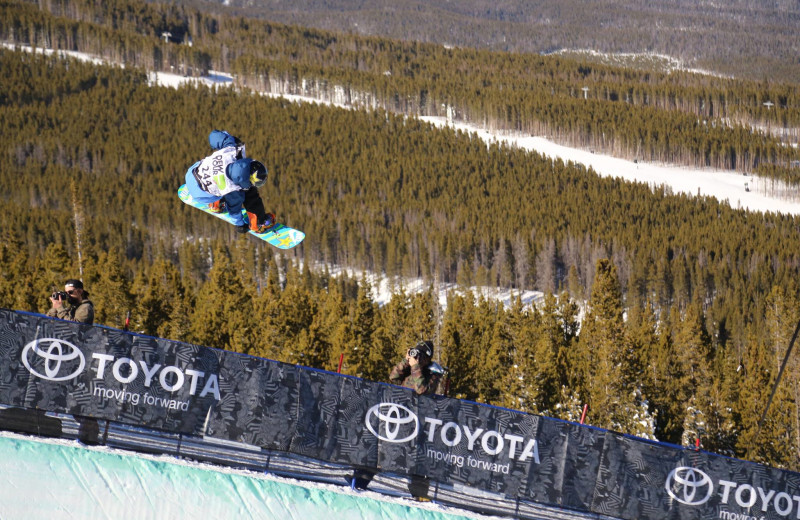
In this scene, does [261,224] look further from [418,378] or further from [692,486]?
[692,486]

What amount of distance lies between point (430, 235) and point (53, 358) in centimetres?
10286

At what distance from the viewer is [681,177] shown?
488 ft

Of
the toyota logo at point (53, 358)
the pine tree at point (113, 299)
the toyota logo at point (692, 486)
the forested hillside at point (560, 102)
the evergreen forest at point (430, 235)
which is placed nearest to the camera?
the toyota logo at point (53, 358)

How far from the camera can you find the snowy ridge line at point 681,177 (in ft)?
450

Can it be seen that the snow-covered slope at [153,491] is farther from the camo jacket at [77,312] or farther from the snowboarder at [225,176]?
the snowboarder at [225,176]

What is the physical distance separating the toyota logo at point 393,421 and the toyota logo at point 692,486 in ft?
12.3

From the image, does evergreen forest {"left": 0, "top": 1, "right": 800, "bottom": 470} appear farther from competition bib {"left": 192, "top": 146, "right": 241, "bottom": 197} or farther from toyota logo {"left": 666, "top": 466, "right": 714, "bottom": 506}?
competition bib {"left": 192, "top": 146, "right": 241, "bottom": 197}

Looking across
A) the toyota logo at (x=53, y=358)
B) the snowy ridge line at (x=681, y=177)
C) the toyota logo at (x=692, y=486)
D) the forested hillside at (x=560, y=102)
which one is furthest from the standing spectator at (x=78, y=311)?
the forested hillside at (x=560, y=102)

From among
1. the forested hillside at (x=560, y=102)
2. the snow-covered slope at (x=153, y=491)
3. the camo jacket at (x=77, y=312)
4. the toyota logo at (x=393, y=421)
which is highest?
the forested hillside at (x=560, y=102)

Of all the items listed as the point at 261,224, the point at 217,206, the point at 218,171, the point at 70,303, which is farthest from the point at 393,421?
the point at 70,303

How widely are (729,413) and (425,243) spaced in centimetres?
7823

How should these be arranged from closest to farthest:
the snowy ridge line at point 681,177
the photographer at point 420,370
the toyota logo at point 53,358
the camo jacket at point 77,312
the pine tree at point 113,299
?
the toyota logo at point 53,358 < the photographer at point 420,370 < the camo jacket at point 77,312 < the pine tree at point 113,299 < the snowy ridge line at point 681,177

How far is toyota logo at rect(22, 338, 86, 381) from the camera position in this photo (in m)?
10.7

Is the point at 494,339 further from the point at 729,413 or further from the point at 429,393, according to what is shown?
the point at 429,393
